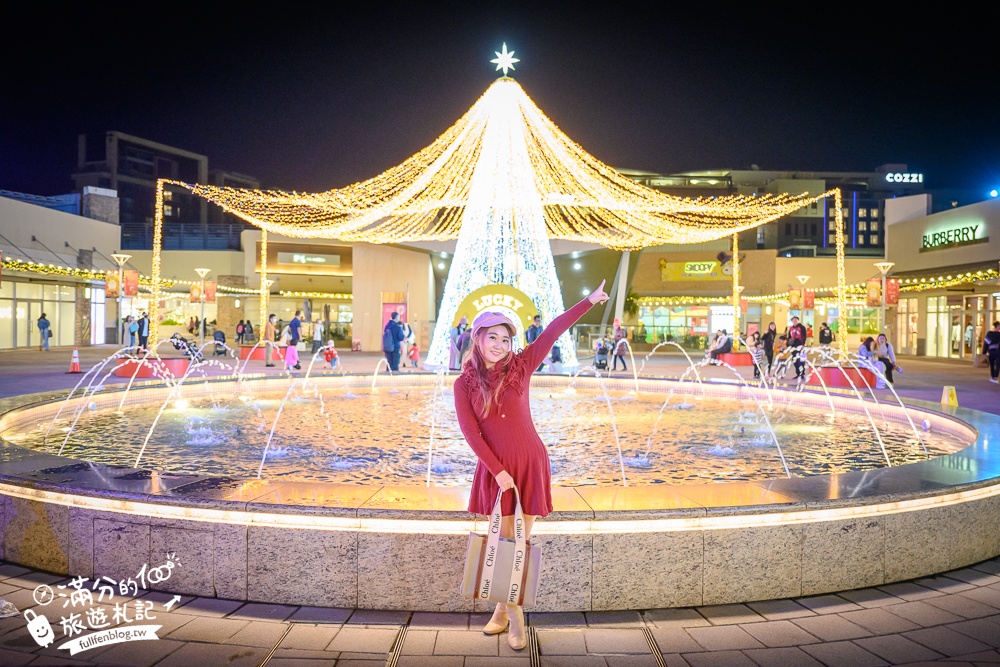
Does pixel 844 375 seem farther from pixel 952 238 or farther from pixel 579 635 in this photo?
pixel 952 238

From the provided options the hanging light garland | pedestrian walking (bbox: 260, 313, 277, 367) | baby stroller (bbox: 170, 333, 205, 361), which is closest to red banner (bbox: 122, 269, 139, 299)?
baby stroller (bbox: 170, 333, 205, 361)

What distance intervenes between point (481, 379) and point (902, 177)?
10640 cm

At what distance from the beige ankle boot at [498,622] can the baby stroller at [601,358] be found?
56.7 ft

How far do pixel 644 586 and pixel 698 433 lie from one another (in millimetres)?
6072

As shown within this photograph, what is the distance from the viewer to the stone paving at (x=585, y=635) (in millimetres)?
3326

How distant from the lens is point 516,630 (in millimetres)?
3441

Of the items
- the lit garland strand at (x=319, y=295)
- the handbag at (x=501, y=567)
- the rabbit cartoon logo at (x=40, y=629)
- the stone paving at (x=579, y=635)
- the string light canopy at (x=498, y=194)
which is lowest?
the stone paving at (x=579, y=635)

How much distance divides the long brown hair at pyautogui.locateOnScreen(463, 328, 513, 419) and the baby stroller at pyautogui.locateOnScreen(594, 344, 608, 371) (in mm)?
17481

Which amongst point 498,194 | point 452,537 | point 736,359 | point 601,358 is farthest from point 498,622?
point 736,359

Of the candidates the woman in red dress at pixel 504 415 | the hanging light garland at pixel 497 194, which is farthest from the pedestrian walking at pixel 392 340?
the woman in red dress at pixel 504 415

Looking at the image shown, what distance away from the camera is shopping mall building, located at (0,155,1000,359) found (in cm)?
3036

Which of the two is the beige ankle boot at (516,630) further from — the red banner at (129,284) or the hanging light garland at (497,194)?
the red banner at (129,284)

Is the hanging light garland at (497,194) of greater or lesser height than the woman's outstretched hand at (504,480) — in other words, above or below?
above

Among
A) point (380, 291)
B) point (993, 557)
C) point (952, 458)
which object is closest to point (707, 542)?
point (993, 557)
